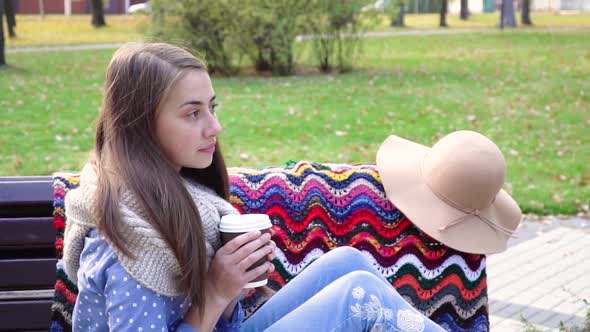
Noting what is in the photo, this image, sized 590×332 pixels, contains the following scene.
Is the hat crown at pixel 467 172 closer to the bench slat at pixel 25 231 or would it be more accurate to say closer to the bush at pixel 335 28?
the bench slat at pixel 25 231

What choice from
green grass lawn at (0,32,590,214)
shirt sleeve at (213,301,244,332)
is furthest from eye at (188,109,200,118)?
green grass lawn at (0,32,590,214)

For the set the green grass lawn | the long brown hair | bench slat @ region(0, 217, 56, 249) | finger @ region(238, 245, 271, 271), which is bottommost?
the green grass lawn

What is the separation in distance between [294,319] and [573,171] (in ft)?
19.0

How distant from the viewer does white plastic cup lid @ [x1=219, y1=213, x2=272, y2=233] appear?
2252mm

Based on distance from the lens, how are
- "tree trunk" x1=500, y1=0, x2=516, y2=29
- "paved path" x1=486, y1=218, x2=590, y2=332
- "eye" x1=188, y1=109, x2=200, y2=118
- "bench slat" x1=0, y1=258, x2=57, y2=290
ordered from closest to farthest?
"eye" x1=188, y1=109, x2=200, y2=118 < "bench slat" x1=0, y1=258, x2=57, y2=290 < "paved path" x1=486, y1=218, x2=590, y2=332 < "tree trunk" x1=500, y1=0, x2=516, y2=29

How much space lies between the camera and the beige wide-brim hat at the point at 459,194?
319 centimetres

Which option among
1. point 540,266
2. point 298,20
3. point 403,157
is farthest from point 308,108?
point 403,157

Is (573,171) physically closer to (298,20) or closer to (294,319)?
(294,319)

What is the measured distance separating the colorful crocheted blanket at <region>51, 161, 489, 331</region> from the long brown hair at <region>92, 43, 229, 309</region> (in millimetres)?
929

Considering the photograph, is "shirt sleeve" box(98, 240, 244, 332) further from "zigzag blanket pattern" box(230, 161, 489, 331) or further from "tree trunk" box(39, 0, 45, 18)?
"tree trunk" box(39, 0, 45, 18)

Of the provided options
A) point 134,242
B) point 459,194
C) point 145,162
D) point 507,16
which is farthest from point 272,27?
point 507,16

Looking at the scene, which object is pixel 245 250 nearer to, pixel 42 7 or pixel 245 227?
pixel 245 227

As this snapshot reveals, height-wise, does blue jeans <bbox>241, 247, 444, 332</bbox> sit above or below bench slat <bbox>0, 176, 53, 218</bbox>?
below

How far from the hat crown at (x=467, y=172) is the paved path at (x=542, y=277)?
107 centimetres
